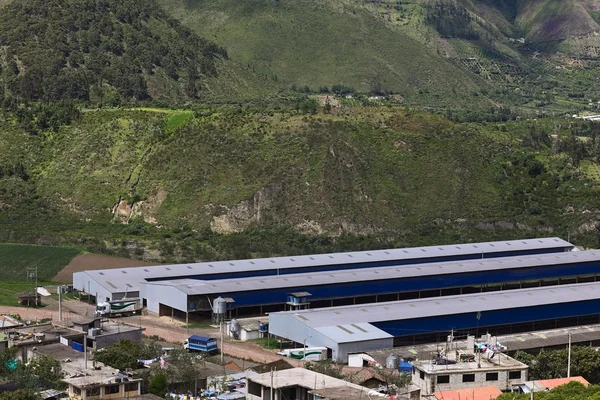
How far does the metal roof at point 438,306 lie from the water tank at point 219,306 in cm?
519

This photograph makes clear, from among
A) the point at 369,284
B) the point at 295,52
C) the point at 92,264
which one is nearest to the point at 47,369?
the point at 369,284

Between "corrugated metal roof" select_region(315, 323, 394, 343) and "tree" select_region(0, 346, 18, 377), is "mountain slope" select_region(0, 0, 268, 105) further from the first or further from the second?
"tree" select_region(0, 346, 18, 377)

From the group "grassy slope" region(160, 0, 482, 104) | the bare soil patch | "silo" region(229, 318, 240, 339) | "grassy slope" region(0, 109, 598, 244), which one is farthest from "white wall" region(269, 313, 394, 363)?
"grassy slope" region(160, 0, 482, 104)

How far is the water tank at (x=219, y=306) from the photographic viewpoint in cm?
7419

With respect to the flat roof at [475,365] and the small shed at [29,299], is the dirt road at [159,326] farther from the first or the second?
the flat roof at [475,365]

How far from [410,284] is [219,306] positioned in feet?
44.2

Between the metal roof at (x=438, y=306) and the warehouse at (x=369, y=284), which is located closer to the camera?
the metal roof at (x=438, y=306)

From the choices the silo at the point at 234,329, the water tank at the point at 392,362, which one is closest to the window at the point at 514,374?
the water tank at the point at 392,362

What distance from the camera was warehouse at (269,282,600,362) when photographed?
66188 mm

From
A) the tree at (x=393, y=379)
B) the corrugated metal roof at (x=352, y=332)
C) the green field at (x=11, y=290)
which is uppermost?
the tree at (x=393, y=379)

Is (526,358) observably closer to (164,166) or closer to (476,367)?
(476,367)

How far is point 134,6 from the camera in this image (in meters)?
158

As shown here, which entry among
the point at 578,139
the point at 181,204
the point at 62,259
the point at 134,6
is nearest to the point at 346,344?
the point at 62,259

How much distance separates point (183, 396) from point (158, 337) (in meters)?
16.7
